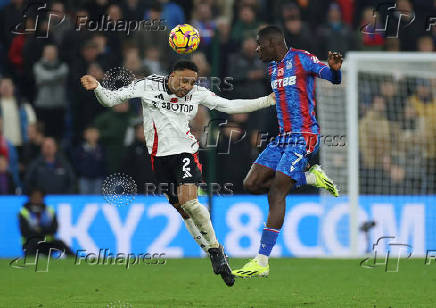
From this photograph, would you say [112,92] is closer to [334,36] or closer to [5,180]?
[5,180]

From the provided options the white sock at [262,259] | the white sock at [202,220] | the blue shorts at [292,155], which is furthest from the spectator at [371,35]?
the white sock at [262,259]

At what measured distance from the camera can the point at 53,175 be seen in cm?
1569

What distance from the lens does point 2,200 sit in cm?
1552

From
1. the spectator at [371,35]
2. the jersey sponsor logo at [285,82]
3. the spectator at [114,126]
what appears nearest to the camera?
the jersey sponsor logo at [285,82]

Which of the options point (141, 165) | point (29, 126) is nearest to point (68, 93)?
point (29, 126)

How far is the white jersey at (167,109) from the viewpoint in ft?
33.7

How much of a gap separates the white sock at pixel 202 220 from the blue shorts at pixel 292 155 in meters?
0.88

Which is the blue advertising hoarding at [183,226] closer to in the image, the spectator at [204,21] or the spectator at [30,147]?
the spectator at [30,147]

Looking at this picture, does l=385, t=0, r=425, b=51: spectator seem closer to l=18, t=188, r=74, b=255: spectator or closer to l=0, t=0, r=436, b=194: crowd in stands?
l=0, t=0, r=436, b=194: crowd in stands

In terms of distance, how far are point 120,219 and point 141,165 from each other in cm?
99

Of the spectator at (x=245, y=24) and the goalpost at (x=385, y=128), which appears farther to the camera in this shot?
the spectator at (x=245, y=24)

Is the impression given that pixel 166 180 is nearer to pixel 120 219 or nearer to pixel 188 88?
pixel 188 88

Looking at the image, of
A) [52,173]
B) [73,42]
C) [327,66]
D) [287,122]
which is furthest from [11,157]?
[327,66]

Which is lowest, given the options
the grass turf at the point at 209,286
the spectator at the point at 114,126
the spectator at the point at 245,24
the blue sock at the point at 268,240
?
the grass turf at the point at 209,286
